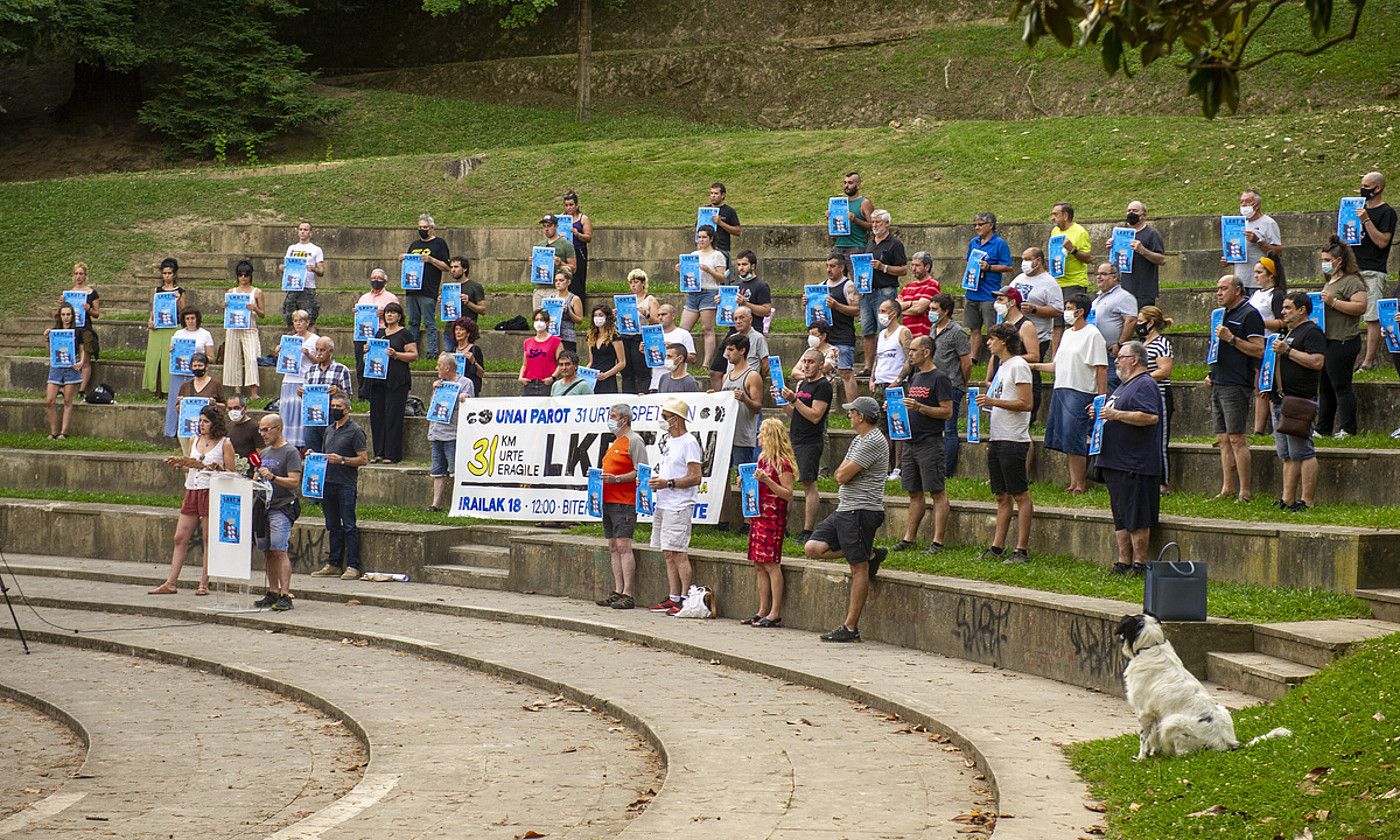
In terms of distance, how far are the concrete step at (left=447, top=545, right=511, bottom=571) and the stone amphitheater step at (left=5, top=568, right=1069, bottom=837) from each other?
1032mm

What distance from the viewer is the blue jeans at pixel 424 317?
23.3m

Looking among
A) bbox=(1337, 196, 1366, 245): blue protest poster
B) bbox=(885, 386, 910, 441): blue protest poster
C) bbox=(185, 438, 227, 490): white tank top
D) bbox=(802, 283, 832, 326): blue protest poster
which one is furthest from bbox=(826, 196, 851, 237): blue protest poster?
bbox=(185, 438, 227, 490): white tank top

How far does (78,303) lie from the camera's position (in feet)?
76.8

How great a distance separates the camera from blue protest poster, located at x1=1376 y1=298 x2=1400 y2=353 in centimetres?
1556

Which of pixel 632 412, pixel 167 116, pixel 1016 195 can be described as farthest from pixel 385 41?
pixel 632 412

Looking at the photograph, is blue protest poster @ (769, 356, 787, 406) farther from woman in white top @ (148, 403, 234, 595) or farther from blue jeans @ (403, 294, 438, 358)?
blue jeans @ (403, 294, 438, 358)

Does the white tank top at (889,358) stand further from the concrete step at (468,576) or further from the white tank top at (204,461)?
the white tank top at (204,461)

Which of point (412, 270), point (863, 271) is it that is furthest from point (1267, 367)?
point (412, 270)

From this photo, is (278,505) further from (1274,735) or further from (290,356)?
(1274,735)

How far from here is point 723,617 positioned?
1583 centimetres

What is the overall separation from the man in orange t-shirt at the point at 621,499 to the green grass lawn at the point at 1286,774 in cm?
747

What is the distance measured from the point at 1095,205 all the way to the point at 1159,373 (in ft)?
36.2

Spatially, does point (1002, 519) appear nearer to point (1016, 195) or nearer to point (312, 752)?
point (312, 752)

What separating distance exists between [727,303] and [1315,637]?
1092cm
